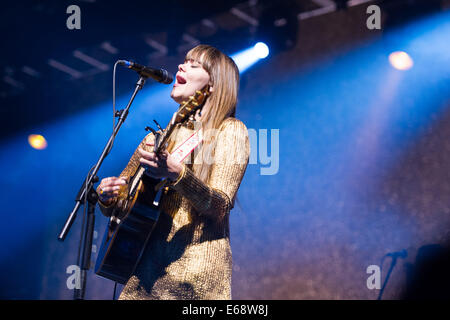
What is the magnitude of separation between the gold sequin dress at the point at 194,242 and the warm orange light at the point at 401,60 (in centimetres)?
300

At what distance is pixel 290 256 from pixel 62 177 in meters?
3.00

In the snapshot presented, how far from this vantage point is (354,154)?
4320 mm

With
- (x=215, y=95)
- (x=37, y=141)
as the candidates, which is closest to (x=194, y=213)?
(x=215, y=95)

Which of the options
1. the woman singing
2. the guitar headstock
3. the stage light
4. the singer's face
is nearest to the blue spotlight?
the stage light

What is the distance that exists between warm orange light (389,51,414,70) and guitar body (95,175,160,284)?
3373 millimetres

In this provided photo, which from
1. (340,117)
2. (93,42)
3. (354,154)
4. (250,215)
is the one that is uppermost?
(93,42)

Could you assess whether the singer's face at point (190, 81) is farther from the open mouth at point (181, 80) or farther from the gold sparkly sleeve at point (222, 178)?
the gold sparkly sleeve at point (222, 178)

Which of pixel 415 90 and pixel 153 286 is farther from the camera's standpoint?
pixel 415 90

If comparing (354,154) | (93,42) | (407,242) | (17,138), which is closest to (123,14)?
(93,42)

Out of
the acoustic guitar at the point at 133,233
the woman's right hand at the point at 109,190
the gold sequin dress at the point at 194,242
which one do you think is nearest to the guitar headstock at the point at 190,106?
the acoustic guitar at the point at 133,233

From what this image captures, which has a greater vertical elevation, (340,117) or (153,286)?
(340,117)

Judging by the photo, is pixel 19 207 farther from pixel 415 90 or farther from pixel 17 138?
pixel 415 90

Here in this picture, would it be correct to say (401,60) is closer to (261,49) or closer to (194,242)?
(261,49)

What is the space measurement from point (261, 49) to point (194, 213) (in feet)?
10.9
